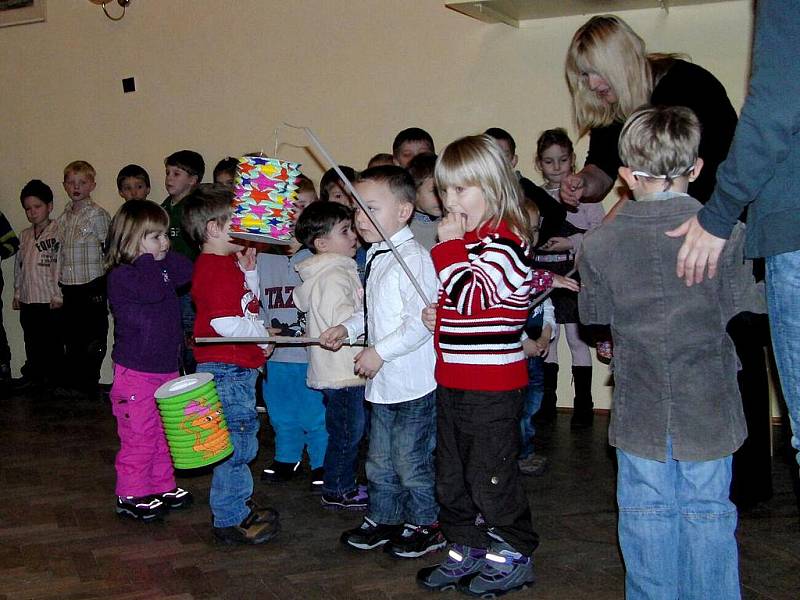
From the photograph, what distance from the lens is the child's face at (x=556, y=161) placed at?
508 cm

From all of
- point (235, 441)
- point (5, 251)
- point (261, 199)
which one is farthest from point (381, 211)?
point (5, 251)

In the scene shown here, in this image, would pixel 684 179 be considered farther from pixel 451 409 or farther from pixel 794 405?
pixel 451 409

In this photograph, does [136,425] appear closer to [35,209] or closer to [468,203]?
[468,203]

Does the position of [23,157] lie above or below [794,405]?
above

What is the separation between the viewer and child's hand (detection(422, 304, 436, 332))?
2.89 meters

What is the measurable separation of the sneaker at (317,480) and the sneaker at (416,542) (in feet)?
2.50

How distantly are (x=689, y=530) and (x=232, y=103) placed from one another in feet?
16.3

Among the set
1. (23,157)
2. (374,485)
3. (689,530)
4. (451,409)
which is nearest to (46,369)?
(23,157)

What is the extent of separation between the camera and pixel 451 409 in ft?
9.39

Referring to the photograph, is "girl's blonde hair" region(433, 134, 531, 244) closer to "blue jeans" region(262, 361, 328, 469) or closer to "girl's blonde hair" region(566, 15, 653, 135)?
"girl's blonde hair" region(566, 15, 653, 135)

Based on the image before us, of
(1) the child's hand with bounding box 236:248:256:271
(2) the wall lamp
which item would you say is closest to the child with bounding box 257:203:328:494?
(1) the child's hand with bounding box 236:248:256:271

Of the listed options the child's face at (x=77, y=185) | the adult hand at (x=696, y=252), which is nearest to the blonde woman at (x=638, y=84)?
the adult hand at (x=696, y=252)

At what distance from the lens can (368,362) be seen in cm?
305

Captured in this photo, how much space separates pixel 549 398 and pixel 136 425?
2.64 meters
